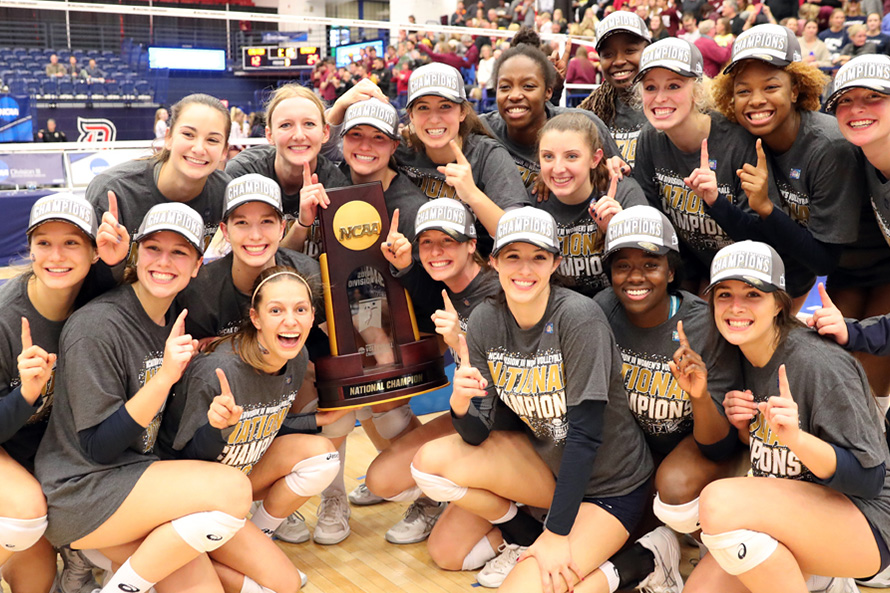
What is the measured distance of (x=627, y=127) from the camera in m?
3.89

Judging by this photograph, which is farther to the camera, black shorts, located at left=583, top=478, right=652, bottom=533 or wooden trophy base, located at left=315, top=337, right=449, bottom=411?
wooden trophy base, located at left=315, top=337, right=449, bottom=411

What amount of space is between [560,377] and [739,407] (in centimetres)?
61

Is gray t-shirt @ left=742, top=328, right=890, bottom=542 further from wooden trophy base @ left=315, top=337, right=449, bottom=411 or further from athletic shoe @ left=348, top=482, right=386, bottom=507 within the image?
athletic shoe @ left=348, top=482, right=386, bottom=507

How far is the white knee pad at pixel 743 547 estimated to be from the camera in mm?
2516

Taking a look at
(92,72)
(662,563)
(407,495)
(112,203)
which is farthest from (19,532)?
(92,72)

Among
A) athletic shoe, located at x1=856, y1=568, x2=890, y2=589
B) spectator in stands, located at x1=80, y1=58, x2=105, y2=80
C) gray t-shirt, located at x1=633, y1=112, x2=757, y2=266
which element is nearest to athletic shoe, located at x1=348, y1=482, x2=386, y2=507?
gray t-shirt, located at x1=633, y1=112, x2=757, y2=266

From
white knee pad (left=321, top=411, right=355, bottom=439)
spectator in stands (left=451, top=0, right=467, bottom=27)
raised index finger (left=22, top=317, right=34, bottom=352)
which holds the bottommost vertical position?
white knee pad (left=321, top=411, right=355, bottom=439)

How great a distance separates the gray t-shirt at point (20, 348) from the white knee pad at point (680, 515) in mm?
2210

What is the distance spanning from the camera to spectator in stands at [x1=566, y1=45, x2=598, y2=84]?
10.5 metres

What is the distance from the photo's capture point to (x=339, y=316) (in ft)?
11.2

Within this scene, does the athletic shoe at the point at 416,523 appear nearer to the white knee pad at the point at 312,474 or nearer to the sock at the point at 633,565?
the white knee pad at the point at 312,474

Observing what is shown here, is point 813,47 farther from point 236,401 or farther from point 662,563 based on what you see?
point 236,401

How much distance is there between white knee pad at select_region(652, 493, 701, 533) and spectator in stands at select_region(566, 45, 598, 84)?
838 centimetres

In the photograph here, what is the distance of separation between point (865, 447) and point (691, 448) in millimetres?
732
